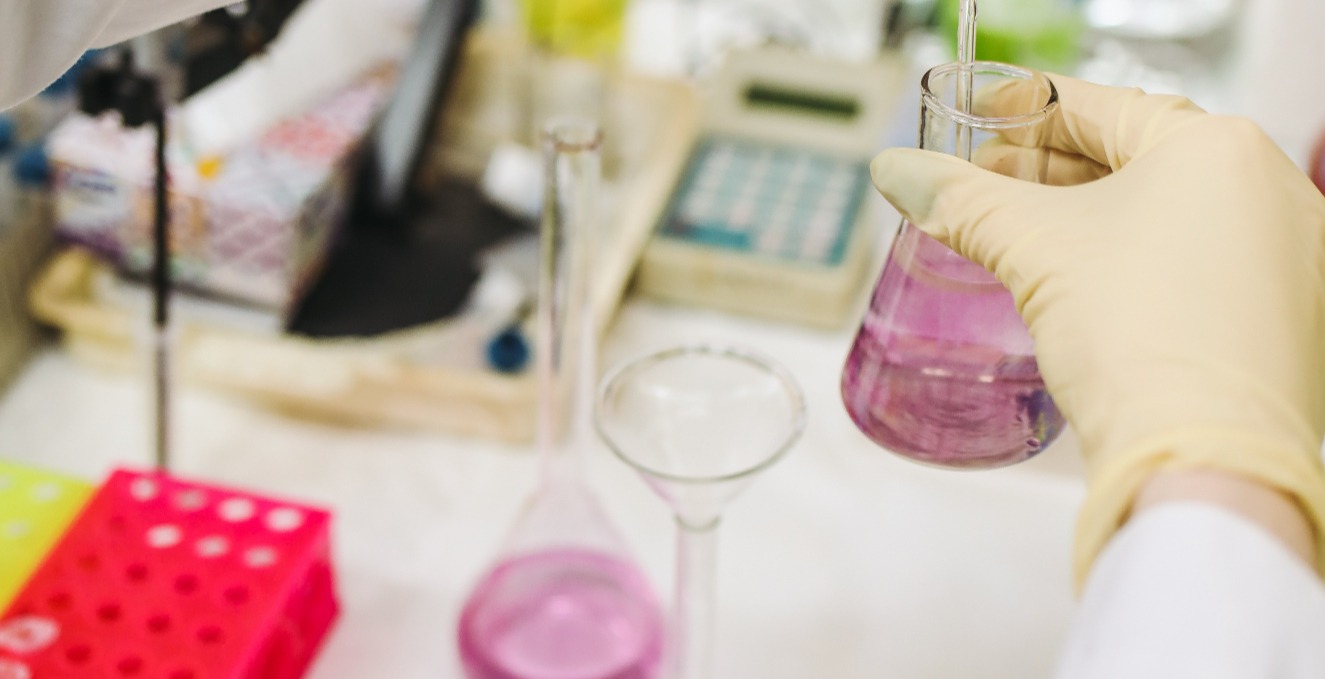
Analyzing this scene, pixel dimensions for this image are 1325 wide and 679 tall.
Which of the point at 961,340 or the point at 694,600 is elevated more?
the point at 961,340

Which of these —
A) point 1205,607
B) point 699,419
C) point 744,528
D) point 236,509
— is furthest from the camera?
point 744,528

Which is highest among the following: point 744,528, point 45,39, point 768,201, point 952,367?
point 45,39

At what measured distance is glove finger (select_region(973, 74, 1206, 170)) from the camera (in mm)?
420

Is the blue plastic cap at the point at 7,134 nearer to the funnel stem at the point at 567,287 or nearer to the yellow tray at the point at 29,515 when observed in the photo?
the yellow tray at the point at 29,515

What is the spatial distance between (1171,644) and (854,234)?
1.97 ft

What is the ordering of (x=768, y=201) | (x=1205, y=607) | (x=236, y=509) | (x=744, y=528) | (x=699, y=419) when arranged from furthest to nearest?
(x=768, y=201), (x=744, y=528), (x=236, y=509), (x=699, y=419), (x=1205, y=607)

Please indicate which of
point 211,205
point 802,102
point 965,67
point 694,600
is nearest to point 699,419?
Result: point 694,600

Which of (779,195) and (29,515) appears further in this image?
(779,195)

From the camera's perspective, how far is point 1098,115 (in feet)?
1.45

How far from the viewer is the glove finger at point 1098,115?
0.42m

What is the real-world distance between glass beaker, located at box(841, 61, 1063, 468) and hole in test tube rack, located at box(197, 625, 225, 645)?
1.08 ft

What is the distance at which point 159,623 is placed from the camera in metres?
0.57

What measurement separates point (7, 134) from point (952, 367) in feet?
2.11

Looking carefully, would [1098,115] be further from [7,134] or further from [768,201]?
[7,134]
